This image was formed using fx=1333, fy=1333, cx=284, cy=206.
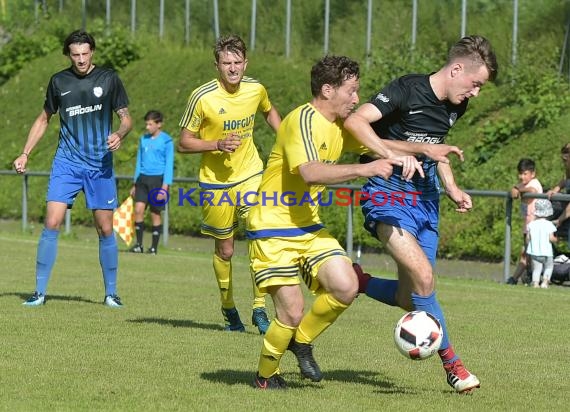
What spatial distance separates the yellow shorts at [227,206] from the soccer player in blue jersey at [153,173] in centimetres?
930

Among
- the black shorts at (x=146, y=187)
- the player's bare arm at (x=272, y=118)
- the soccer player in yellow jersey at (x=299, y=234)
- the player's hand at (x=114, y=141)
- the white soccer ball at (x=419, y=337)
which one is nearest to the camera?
the white soccer ball at (x=419, y=337)

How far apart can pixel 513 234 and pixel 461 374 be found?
392 inches

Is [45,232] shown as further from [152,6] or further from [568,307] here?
[152,6]

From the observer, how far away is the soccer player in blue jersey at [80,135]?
11836mm

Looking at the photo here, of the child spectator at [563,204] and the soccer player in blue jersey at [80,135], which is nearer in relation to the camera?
the soccer player in blue jersey at [80,135]

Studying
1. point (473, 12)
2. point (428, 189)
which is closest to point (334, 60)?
point (428, 189)

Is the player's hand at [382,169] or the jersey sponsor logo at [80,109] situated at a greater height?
the jersey sponsor logo at [80,109]

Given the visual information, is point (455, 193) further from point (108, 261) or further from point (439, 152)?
point (108, 261)

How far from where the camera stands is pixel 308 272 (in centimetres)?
787

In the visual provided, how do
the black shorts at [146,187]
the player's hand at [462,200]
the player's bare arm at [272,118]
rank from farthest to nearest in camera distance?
the black shorts at [146,187] → the player's bare arm at [272,118] → the player's hand at [462,200]

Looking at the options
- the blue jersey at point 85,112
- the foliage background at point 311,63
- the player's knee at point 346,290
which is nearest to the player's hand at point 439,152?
Result: the player's knee at point 346,290

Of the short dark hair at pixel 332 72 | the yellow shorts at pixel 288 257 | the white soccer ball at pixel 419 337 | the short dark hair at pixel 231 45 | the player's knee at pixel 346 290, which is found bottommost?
the white soccer ball at pixel 419 337

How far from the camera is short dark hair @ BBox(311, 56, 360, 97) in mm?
7793

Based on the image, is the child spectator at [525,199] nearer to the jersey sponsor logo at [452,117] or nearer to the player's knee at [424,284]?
the jersey sponsor logo at [452,117]
